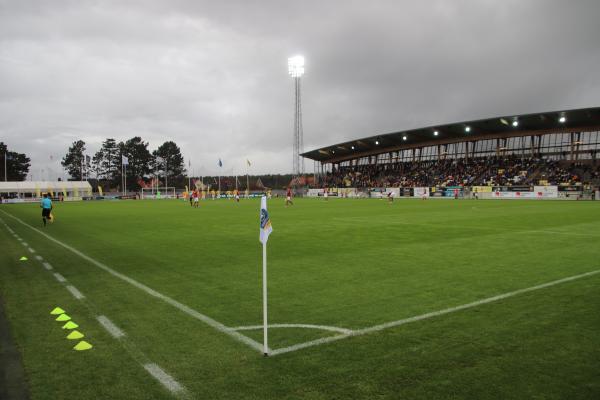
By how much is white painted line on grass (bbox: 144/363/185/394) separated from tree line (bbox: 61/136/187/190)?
13832 cm

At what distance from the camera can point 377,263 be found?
11.2 m

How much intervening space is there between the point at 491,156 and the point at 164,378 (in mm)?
78880

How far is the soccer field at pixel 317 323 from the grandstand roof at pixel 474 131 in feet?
184

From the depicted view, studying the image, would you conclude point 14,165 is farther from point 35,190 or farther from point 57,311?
point 57,311

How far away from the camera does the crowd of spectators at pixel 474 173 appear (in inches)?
2453

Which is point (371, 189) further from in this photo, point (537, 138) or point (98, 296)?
point (98, 296)

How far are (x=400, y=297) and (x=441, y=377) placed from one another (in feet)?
10.7

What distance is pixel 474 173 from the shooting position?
72.8m

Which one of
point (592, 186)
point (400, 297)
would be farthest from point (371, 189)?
point (400, 297)

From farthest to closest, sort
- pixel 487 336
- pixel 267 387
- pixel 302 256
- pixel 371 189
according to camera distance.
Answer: pixel 371 189 < pixel 302 256 < pixel 487 336 < pixel 267 387

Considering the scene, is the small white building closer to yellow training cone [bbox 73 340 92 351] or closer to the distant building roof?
the distant building roof

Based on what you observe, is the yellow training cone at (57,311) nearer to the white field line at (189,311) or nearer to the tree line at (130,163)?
the white field line at (189,311)

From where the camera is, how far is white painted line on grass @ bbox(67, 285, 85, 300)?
815 centimetres

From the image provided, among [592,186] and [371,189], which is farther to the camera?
[371,189]
